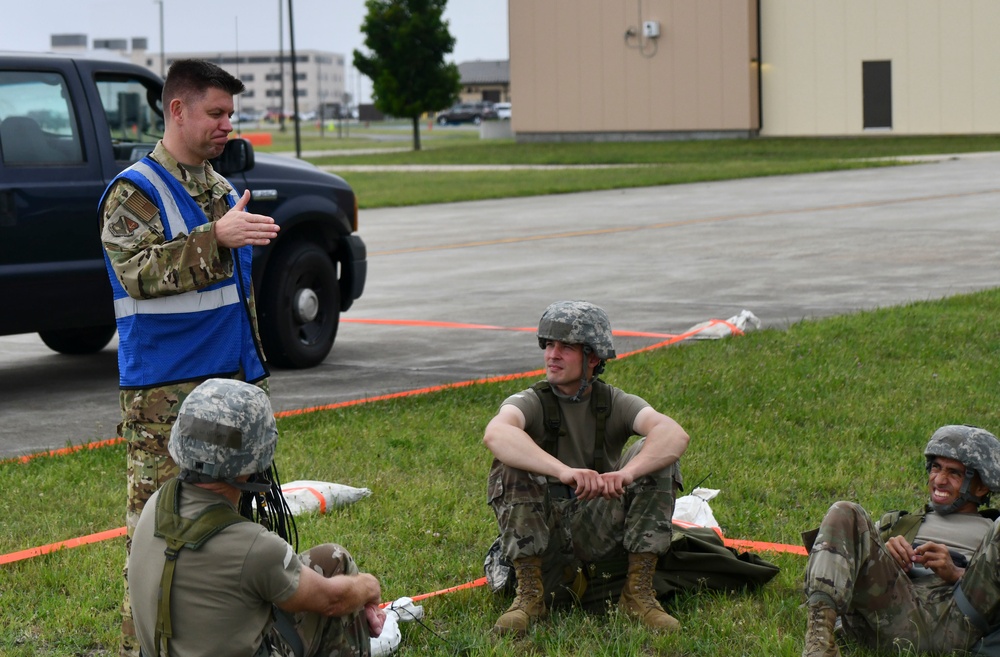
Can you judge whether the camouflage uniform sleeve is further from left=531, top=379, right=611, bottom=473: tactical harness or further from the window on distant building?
the window on distant building

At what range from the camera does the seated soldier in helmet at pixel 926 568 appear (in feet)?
14.2

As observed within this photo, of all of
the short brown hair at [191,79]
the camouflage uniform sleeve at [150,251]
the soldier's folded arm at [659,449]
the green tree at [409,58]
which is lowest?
the soldier's folded arm at [659,449]

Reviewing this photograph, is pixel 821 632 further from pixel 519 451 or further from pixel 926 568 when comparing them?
pixel 519 451

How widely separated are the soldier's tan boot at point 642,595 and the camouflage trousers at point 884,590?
2.17 feet

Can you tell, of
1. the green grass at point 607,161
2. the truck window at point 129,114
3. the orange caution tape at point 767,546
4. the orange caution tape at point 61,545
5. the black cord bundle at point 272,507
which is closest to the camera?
the black cord bundle at point 272,507

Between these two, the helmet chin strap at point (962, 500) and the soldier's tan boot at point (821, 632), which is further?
the helmet chin strap at point (962, 500)

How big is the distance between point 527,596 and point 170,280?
1.72 m

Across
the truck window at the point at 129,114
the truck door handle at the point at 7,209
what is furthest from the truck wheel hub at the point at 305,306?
the truck door handle at the point at 7,209

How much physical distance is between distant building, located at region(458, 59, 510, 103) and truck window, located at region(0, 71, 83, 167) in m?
146

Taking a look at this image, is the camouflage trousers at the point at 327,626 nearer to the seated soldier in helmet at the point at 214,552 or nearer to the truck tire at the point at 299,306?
the seated soldier in helmet at the point at 214,552

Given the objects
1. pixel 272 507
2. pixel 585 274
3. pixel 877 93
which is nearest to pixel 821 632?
pixel 272 507

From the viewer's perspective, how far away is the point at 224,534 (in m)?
3.57

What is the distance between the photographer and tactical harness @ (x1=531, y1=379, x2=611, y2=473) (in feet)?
17.1

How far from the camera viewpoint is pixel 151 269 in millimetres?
4340
